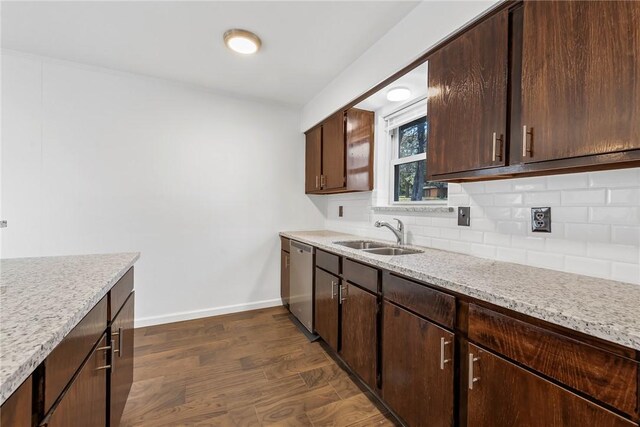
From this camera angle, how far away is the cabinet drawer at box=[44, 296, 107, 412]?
69 cm

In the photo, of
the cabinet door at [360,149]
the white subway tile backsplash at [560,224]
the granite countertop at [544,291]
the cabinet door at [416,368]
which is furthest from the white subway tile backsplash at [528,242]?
the cabinet door at [360,149]

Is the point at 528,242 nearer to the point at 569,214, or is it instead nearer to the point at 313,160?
the point at 569,214

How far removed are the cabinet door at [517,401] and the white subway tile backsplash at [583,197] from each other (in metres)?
0.81

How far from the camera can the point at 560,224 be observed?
1289 mm

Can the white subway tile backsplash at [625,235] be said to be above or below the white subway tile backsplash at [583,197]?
below

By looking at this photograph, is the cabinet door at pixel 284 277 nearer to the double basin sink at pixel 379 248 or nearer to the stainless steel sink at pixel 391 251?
the double basin sink at pixel 379 248

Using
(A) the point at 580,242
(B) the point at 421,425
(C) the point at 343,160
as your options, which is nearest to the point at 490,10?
(A) the point at 580,242

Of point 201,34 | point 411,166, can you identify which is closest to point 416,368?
point 411,166

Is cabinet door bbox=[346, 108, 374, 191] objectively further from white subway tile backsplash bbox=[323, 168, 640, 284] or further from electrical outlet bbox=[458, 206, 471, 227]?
electrical outlet bbox=[458, 206, 471, 227]

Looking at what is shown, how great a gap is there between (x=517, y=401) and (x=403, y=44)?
1.93 meters

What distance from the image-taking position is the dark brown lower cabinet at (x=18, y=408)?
1.71 ft

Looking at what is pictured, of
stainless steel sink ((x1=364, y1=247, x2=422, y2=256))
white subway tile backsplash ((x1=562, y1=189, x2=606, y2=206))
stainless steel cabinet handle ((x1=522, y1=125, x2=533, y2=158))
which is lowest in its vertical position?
stainless steel sink ((x1=364, y1=247, x2=422, y2=256))

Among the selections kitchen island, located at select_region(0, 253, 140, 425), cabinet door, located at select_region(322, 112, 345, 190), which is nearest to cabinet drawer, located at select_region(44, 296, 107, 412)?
kitchen island, located at select_region(0, 253, 140, 425)

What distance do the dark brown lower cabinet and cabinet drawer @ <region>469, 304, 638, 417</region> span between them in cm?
130
